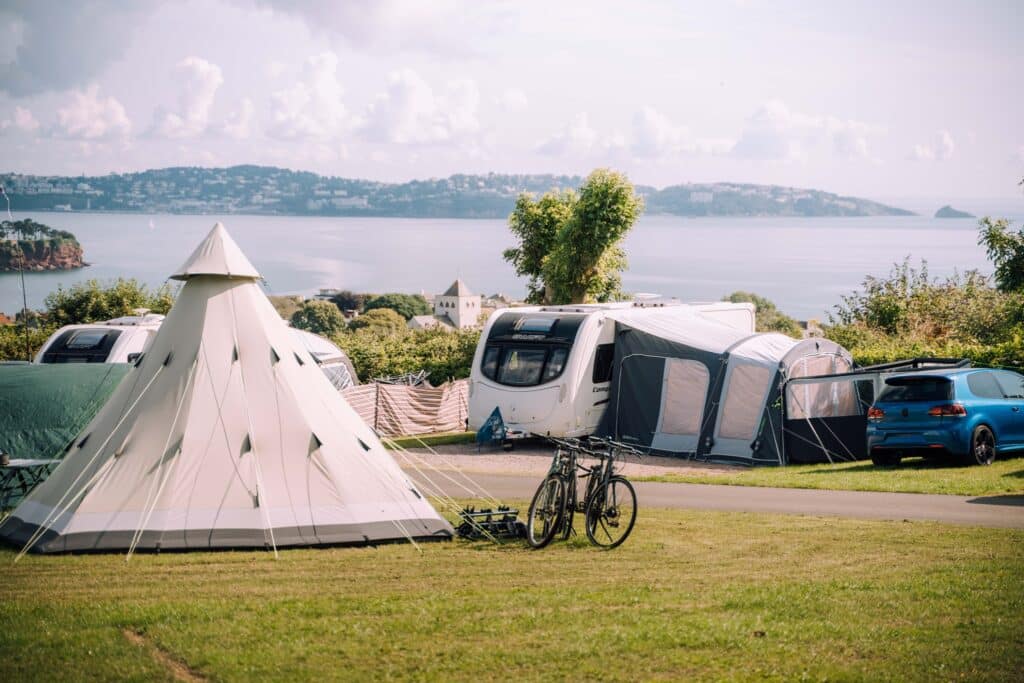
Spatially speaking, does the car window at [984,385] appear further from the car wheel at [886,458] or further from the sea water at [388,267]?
the sea water at [388,267]

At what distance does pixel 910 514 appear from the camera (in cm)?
1147

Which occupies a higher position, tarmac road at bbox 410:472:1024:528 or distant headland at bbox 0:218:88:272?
distant headland at bbox 0:218:88:272

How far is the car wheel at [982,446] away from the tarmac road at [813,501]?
8.41ft

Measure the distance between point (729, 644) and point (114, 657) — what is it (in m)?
3.83

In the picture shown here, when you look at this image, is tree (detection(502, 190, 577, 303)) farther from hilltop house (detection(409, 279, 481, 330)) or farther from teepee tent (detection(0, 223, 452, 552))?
hilltop house (detection(409, 279, 481, 330))

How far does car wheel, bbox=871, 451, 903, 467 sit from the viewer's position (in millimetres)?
15602

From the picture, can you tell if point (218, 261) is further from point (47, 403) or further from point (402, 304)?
point (402, 304)

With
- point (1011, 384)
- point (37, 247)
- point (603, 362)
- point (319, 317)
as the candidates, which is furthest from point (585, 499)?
point (319, 317)

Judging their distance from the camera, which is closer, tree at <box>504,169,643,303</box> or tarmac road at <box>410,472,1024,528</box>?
tarmac road at <box>410,472,1024,528</box>

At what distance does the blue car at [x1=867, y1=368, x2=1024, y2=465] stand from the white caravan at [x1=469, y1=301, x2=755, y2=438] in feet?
17.6

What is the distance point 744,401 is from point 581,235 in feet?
42.6

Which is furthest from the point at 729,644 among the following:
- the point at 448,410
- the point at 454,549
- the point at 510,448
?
the point at 448,410

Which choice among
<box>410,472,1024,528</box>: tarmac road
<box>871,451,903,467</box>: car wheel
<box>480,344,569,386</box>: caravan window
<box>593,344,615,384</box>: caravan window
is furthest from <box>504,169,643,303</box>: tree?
<box>410,472,1024,528</box>: tarmac road

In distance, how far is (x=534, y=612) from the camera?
24.0 feet
